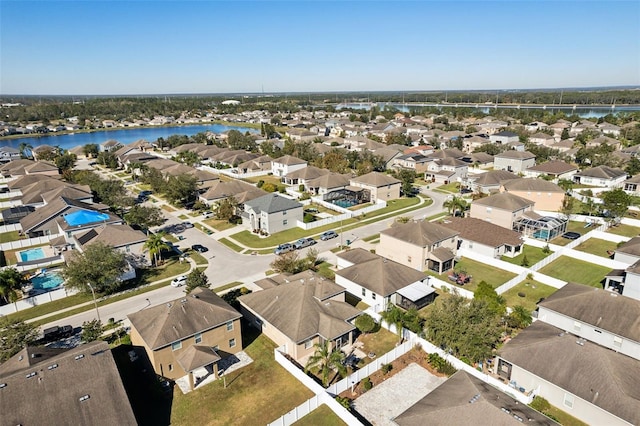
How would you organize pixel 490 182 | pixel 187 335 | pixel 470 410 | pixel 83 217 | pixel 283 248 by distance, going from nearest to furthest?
pixel 470 410 → pixel 187 335 → pixel 283 248 → pixel 83 217 → pixel 490 182

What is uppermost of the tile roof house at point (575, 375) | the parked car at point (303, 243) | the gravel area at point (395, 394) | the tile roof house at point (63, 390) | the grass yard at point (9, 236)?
the tile roof house at point (63, 390)

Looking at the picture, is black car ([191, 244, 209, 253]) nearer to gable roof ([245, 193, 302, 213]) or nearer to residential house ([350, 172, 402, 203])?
gable roof ([245, 193, 302, 213])

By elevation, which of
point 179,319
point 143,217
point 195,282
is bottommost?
point 195,282

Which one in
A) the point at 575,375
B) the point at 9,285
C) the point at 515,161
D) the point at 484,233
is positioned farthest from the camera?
the point at 515,161

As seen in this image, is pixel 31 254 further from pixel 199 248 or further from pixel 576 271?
pixel 576 271

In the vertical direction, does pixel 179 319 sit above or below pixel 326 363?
above

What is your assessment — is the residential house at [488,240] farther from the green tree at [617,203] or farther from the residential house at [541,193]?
the green tree at [617,203]

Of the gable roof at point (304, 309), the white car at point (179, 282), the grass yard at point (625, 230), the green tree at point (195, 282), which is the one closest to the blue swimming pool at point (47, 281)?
the white car at point (179, 282)

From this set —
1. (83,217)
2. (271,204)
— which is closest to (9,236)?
(83,217)
